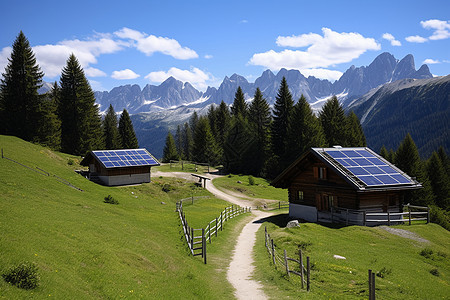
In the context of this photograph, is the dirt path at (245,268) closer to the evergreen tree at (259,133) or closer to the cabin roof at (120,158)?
the cabin roof at (120,158)

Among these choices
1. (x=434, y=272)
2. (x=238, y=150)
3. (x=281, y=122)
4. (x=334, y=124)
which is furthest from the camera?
(x=334, y=124)

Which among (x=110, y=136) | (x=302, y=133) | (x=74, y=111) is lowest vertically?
(x=302, y=133)

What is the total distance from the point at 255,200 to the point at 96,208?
116ft

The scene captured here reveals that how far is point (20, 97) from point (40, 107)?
4.14 meters

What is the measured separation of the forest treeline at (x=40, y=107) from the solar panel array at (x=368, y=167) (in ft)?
187

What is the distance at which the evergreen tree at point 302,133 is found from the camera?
7881cm

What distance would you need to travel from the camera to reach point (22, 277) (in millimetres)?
10258

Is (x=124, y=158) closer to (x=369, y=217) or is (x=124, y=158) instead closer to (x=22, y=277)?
(x=369, y=217)

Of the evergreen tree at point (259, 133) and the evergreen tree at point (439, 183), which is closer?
the evergreen tree at point (439, 183)

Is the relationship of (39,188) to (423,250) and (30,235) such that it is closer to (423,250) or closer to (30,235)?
(30,235)

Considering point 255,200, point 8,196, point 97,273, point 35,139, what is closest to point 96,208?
point 8,196

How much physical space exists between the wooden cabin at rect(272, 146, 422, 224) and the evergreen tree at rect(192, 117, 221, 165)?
62189 millimetres

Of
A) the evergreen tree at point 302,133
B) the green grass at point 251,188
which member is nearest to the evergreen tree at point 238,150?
the green grass at point 251,188

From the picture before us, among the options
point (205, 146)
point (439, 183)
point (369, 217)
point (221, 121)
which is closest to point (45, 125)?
point (205, 146)
